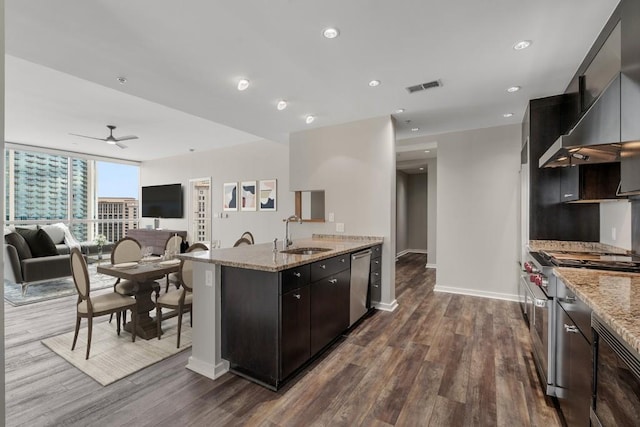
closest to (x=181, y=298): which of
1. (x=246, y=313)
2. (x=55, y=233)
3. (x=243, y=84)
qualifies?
(x=246, y=313)

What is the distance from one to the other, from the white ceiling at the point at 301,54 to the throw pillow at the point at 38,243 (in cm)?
261

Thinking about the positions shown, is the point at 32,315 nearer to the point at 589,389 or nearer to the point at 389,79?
the point at 389,79

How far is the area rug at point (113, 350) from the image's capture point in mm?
2430

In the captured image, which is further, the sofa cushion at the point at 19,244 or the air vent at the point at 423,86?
the sofa cushion at the point at 19,244

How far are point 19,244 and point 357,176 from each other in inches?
229

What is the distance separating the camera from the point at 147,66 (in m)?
2.59

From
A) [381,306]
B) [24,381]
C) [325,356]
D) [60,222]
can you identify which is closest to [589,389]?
[325,356]

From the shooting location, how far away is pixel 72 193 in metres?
7.56

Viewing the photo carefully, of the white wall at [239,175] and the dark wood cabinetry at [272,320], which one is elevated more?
the white wall at [239,175]

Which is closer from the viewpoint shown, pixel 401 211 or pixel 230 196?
pixel 230 196

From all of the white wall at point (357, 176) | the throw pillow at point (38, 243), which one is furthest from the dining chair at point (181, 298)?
the throw pillow at point (38, 243)

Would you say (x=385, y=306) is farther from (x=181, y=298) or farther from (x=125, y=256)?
(x=125, y=256)

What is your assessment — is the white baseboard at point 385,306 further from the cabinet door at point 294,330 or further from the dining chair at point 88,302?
the dining chair at point 88,302

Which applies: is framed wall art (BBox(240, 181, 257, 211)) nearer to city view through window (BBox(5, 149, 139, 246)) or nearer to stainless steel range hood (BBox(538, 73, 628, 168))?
city view through window (BBox(5, 149, 139, 246))
